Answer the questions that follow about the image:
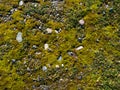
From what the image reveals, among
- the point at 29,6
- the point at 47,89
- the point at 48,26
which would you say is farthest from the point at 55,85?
the point at 29,6

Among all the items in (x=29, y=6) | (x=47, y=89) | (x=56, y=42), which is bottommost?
(x=47, y=89)

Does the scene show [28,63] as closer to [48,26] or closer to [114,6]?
[48,26]

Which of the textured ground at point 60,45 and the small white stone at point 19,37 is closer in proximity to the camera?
the textured ground at point 60,45

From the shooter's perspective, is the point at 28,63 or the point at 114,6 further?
the point at 114,6

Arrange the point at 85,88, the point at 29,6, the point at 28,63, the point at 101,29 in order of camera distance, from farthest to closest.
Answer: the point at 29,6, the point at 101,29, the point at 28,63, the point at 85,88

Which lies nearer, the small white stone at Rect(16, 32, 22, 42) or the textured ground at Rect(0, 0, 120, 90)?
the textured ground at Rect(0, 0, 120, 90)

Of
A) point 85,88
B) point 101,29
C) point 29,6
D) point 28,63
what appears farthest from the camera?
point 29,6

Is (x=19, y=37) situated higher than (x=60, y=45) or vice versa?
(x=19, y=37)

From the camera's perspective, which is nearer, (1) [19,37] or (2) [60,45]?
(2) [60,45]
